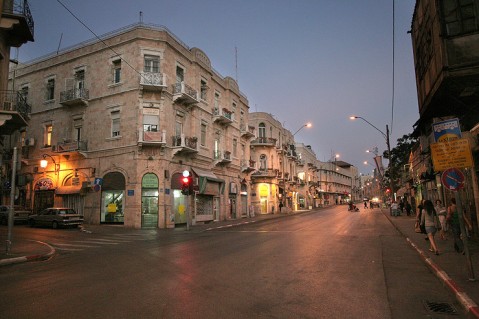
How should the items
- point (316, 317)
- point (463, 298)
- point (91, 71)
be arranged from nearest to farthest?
point (316, 317)
point (463, 298)
point (91, 71)

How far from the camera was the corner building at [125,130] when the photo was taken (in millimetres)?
24797

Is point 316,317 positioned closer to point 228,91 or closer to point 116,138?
point 116,138

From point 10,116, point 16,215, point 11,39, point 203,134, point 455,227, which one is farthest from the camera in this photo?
point 203,134

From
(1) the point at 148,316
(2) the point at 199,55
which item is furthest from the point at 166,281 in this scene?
(2) the point at 199,55

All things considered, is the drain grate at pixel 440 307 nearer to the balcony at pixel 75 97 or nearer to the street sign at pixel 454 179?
the street sign at pixel 454 179

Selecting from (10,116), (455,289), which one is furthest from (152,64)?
(455,289)

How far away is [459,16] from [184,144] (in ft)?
62.6

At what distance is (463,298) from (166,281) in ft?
18.9

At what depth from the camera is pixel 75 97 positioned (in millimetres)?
27297

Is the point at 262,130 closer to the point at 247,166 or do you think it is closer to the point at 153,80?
the point at 247,166

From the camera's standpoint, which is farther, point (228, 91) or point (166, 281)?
point (228, 91)

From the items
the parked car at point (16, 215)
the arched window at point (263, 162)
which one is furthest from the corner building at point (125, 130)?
the arched window at point (263, 162)

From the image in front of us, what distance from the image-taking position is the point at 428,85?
1442 cm

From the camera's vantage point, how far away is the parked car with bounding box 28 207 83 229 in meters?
23.7
